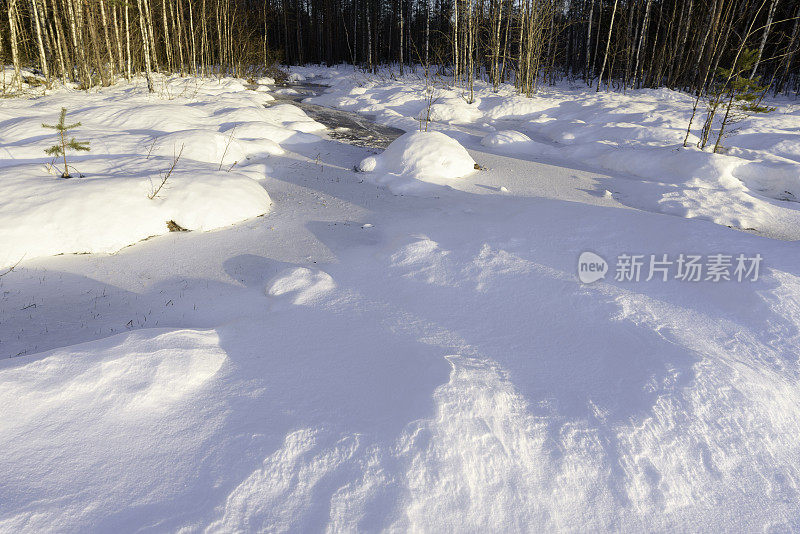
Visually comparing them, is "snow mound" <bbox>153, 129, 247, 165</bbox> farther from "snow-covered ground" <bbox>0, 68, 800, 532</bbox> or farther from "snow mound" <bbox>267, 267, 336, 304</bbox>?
"snow mound" <bbox>267, 267, 336, 304</bbox>

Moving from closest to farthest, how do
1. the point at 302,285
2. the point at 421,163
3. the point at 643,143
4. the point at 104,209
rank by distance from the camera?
the point at 302,285 < the point at 104,209 < the point at 421,163 < the point at 643,143

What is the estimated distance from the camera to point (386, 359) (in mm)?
2268

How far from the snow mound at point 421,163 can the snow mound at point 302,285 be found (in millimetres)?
2755

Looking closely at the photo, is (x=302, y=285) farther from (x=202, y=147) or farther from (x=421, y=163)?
(x=202, y=147)

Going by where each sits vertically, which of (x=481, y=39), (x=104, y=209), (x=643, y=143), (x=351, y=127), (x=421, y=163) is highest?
(x=481, y=39)

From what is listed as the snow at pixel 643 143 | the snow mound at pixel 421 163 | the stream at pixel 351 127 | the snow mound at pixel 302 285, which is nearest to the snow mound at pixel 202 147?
the snow mound at pixel 421 163

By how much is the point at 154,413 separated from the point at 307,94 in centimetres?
1621

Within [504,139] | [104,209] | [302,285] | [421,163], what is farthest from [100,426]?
[504,139]

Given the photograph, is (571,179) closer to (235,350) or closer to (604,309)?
(604,309)

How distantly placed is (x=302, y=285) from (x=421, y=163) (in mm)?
3625

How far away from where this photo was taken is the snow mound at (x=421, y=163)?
5.98 meters

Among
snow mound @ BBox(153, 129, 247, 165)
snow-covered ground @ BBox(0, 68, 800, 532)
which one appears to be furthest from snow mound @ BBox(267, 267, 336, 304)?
snow mound @ BBox(153, 129, 247, 165)

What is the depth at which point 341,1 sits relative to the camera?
107ft

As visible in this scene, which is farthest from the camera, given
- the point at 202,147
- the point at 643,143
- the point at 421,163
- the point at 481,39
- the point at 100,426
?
the point at 481,39
